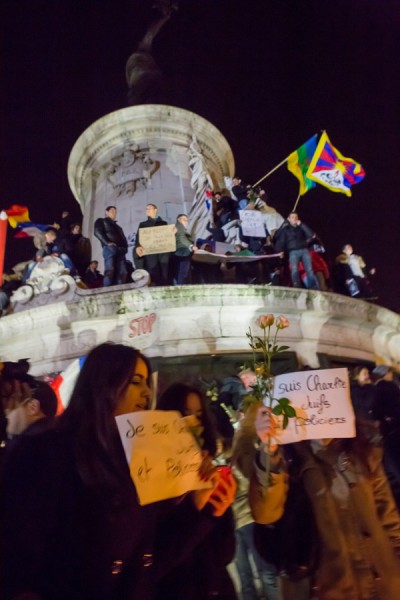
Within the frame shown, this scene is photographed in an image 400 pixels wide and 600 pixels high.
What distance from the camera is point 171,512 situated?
2.87 metres

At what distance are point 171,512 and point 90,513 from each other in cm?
58

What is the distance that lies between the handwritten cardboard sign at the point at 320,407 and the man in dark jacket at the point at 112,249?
786 centimetres

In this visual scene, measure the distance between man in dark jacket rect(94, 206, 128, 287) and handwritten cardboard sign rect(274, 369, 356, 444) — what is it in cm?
786

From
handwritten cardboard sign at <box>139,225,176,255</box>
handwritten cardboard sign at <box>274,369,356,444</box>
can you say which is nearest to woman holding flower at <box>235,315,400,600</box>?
handwritten cardboard sign at <box>274,369,356,444</box>

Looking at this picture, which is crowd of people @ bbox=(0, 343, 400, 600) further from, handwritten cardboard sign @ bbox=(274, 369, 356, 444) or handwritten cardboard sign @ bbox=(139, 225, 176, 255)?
handwritten cardboard sign @ bbox=(139, 225, 176, 255)

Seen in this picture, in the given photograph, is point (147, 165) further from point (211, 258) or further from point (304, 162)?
point (211, 258)

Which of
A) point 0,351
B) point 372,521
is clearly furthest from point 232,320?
point 372,521

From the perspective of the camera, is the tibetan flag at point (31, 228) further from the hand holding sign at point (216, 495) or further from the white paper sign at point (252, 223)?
the hand holding sign at point (216, 495)

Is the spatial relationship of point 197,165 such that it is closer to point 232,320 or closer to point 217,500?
point 232,320

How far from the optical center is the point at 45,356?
1038 centimetres

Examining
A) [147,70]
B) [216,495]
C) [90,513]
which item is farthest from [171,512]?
[147,70]

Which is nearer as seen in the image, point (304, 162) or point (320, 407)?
point (320, 407)

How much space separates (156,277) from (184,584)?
9198 mm

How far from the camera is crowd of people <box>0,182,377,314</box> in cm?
1188
